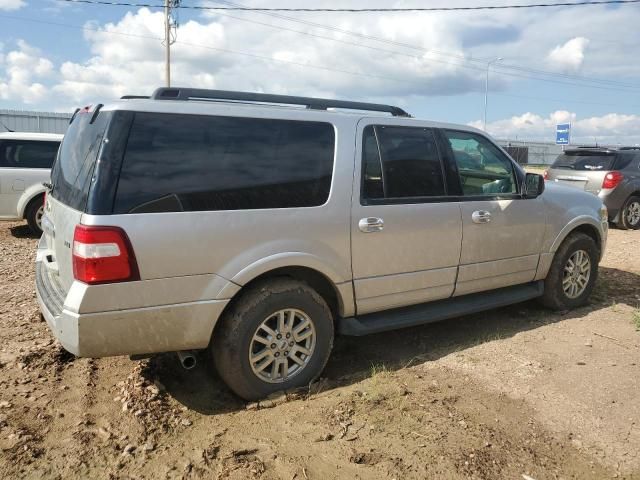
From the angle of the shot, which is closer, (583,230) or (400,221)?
(400,221)

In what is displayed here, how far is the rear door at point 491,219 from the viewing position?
4496 mm

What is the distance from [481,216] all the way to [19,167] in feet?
26.0

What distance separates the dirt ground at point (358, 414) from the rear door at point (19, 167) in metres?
5.02

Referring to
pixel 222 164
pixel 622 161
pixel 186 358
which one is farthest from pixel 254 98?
pixel 622 161

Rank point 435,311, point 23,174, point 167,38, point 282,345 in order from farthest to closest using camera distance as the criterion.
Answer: point 167,38
point 23,174
point 435,311
point 282,345

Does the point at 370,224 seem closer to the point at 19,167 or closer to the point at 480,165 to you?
the point at 480,165

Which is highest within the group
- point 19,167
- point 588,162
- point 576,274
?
point 588,162

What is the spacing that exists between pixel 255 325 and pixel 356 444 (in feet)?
3.00

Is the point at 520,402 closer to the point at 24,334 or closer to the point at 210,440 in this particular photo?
the point at 210,440

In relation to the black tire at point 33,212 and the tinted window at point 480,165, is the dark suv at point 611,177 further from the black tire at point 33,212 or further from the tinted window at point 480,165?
the black tire at point 33,212

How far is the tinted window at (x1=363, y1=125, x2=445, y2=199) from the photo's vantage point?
12.9 feet

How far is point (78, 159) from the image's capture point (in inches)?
133

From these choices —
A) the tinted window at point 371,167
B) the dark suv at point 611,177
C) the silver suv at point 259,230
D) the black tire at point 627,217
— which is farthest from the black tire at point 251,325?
the black tire at point 627,217

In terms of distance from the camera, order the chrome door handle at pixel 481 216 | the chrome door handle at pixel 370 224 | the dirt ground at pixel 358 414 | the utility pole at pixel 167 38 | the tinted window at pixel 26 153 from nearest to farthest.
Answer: the dirt ground at pixel 358 414
the chrome door handle at pixel 370 224
the chrome door handle at pixel 481 216
the tinted window at pixel 26 153
the utility pole at pixel 167 38
